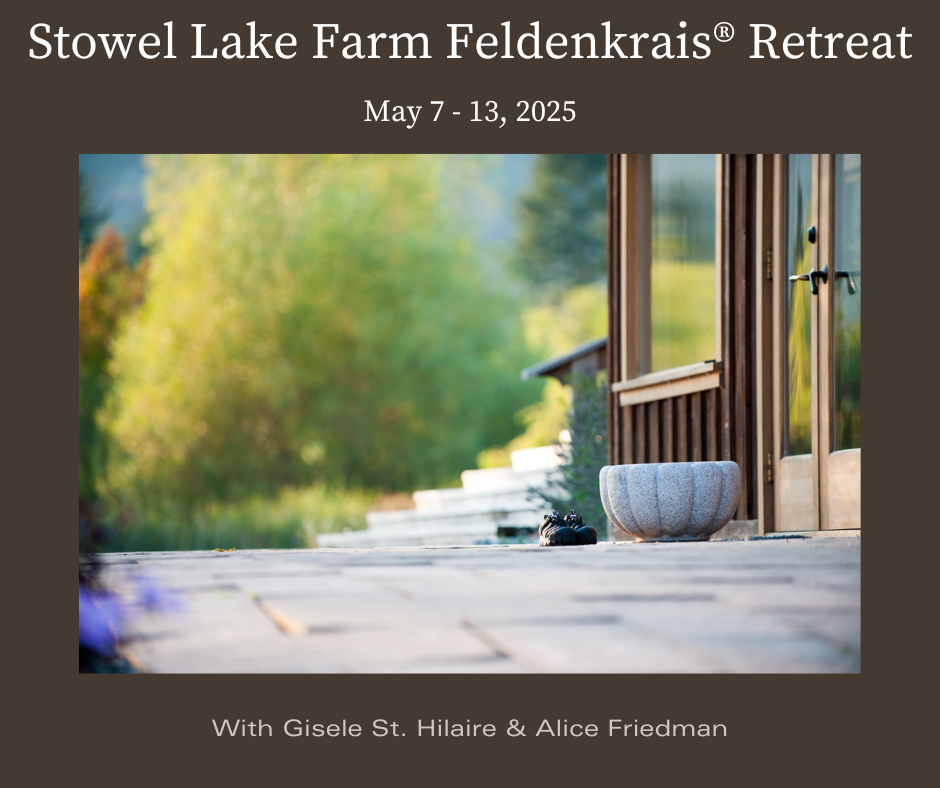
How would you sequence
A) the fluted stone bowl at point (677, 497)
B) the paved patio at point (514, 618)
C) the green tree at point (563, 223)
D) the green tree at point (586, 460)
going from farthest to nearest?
the green tree at point (563, 223)
the green tree at point (586, 460)
the fluted stone bowl at point (677, 497)
the paved patio at point (514, 618)

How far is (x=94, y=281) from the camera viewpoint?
20.6 m

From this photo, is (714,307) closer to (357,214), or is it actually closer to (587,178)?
(357,214)

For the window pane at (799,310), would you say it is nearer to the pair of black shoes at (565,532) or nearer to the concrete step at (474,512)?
the pair of black shoes at (565,532)

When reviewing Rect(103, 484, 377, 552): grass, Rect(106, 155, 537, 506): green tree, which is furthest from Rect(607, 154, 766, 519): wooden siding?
Rect(106, 155, 537, 506): green tree

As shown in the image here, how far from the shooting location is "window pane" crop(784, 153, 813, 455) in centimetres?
477

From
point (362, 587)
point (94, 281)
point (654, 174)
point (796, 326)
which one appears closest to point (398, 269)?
point (94, 281)

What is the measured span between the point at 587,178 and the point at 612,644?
27.8m

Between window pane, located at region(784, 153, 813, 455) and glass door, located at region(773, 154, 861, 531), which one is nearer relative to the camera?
glass door, located at region(773, 154, 861, 531)

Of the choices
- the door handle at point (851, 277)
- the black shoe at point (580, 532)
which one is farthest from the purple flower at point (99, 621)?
the door handle at point (851, 277)

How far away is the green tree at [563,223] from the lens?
29.1 m

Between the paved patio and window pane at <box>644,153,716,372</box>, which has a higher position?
window pane at <box>644,153,716,372</box>

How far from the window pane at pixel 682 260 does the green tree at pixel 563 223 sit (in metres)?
22.9

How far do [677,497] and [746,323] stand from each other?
1.44 m

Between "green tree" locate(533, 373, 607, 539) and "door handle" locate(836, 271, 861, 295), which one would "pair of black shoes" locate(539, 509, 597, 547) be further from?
"green tree" locate(533, 373, 607, 539)
